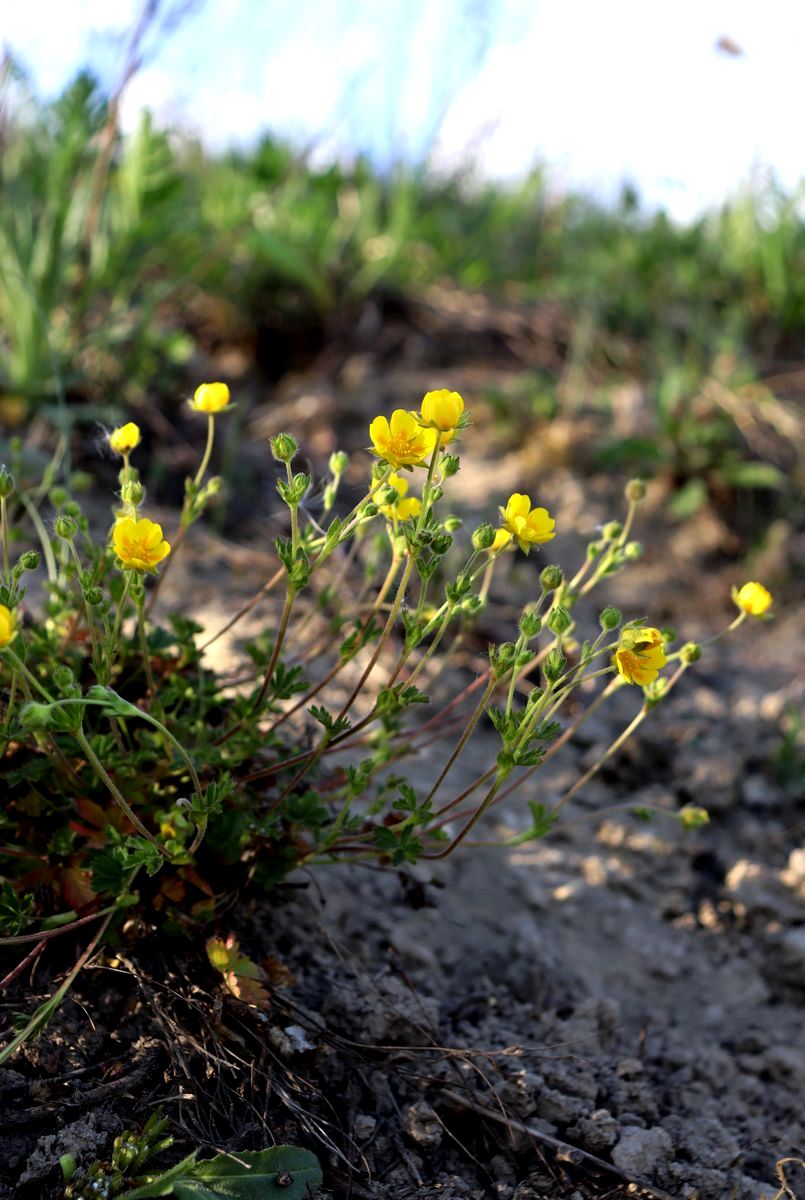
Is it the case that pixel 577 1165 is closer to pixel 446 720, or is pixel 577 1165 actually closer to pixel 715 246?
pixel 446 720

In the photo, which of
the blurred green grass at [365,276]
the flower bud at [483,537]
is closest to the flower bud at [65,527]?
the flower bud at [483,537]

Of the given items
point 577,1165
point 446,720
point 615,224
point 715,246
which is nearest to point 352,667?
point 446,720

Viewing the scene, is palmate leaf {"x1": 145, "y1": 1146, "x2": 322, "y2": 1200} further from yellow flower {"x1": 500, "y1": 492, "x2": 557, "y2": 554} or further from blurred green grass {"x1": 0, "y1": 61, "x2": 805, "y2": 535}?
blurred green grass {"x1": 0, "y1": 61, "x2": 805, "y2": 535}

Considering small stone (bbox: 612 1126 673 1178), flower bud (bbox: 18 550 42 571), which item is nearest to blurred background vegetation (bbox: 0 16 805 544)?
flower bud (bbox: 18 550 42 571)

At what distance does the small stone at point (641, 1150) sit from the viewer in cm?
150

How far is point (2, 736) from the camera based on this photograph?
1.38 meters

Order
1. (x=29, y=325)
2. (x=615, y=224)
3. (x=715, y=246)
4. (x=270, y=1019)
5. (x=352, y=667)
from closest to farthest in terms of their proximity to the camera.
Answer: (x=270, y=1019) → (x=352, y=667) → (x=29, y=325) → (x=715, y=246) → (x=615, y=224)

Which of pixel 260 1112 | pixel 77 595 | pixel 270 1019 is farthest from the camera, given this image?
pixel 77 595

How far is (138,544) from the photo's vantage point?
4.49 ft

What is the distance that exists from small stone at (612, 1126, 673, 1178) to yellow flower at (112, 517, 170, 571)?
1.09 meters

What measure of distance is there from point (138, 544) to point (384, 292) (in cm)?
318

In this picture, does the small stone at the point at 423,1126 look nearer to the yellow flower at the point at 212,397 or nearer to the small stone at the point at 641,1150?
the small stone at the point at 641,1150

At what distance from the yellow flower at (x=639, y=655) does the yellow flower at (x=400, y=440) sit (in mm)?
381

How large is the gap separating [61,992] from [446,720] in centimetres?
117
